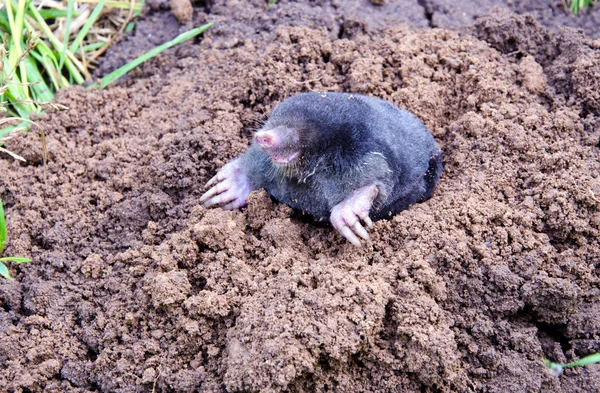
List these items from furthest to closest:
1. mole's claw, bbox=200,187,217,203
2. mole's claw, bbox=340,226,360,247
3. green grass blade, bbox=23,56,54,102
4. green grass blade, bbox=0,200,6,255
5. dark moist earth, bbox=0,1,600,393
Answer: green grass blade, bbox=23,56,54,102
mole's claw, bbox=200,187,217,203
green grass blade, bbox=0,200,6,255
mole's claw, bbox=340,226,360,247
dark moist earth, bbox=0,1,600,393

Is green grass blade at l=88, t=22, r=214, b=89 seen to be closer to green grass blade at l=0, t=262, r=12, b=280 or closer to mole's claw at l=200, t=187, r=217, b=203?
mole's claw at l=200, t=187, r=217, b=203

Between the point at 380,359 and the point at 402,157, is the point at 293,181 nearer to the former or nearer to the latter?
the point at 402,157

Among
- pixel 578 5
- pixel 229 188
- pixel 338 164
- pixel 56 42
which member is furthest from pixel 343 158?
pixel 578 5

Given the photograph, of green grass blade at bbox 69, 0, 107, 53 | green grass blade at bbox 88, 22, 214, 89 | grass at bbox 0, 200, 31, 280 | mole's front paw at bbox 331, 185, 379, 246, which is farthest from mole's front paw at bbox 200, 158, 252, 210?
green grass blade at bbox 69, 0, 107, 53

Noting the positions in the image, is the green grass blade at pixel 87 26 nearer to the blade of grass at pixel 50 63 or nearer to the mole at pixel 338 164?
the blade of grass at pixel 50 63

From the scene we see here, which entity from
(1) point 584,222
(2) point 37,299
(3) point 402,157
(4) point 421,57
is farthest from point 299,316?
(4) point 421,57

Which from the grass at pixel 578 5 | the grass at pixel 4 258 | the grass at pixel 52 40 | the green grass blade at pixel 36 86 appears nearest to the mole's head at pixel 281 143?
the grass at pixel 4 258
